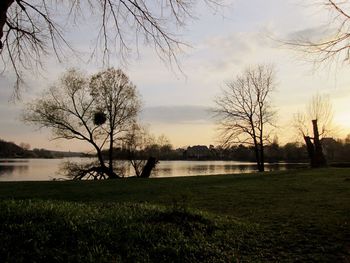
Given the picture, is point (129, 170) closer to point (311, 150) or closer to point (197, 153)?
point (311, 150)

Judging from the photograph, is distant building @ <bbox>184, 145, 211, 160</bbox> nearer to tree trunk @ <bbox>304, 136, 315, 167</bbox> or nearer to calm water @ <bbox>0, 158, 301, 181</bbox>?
calm water @ <bbox>0, 158, 301, 181</bbox>

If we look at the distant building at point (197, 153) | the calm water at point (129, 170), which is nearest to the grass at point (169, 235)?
the calm water at point (129, 170)

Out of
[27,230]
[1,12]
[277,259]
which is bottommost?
[277,259]

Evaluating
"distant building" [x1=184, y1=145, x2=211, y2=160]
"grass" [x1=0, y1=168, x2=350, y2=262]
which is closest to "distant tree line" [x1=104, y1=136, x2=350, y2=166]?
"distant building" [x1=184, y1=145, x2=211, y2=160]

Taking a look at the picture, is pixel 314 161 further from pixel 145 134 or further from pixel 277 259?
pixel 277 259

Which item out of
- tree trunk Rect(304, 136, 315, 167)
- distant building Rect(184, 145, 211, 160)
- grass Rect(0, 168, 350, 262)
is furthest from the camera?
distant building Rect(184, 145, 211, 160)

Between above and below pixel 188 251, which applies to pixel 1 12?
above

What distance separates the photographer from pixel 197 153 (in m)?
127

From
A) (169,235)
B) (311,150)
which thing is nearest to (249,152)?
(311,150)

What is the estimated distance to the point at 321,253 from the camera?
675cm

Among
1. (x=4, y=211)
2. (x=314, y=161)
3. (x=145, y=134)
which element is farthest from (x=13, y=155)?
(x=4, y=211)

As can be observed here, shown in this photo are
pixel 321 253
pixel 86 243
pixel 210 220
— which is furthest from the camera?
pixel 210 220

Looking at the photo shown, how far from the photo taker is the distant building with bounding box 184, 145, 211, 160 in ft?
381

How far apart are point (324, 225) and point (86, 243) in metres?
5.25
